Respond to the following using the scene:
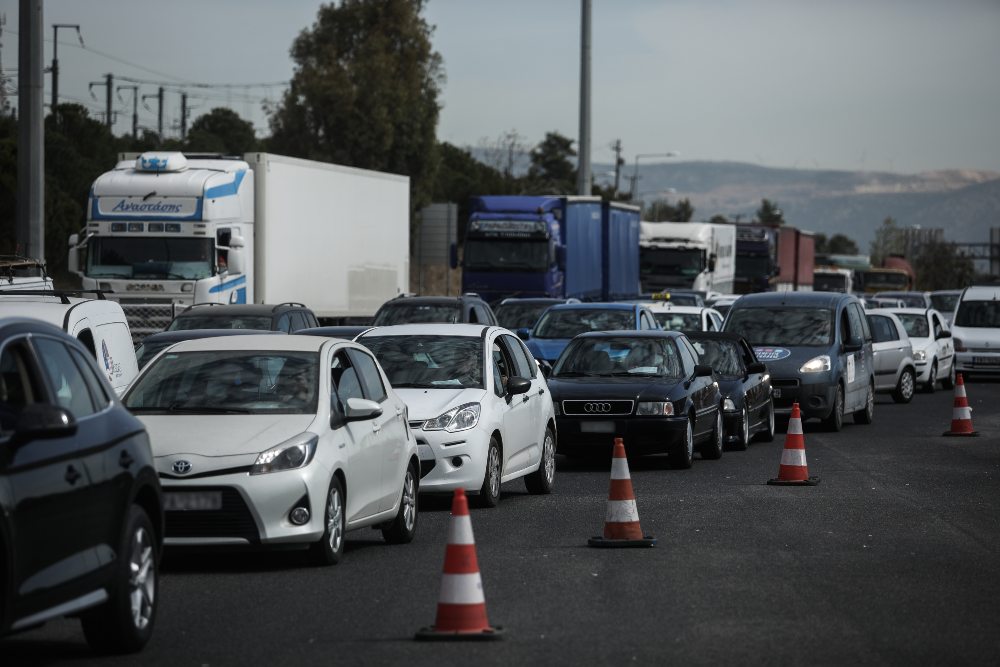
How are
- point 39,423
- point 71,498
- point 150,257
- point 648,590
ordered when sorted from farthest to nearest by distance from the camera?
point 150,257 → point 648,590 → point 71,498 → point 39,423

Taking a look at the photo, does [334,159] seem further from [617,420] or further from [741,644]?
[741,644]

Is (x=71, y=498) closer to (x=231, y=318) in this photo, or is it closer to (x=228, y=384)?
(x=228, y=384)

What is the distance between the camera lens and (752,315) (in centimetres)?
2659

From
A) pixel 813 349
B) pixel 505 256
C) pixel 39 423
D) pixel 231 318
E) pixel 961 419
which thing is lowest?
Result: pixel 961 419

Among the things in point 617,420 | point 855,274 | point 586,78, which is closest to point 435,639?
point 617,420

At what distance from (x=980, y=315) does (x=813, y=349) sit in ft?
54.1

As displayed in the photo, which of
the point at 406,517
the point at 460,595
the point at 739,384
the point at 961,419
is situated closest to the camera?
the point at 460,595

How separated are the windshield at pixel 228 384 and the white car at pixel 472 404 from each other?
9.00ft

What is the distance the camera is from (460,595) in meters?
8.80

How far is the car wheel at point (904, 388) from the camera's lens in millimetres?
33438

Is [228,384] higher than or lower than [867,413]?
higher

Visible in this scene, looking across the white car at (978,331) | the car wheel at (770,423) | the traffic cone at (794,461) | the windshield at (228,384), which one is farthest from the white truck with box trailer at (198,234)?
the windshield at (228,384)

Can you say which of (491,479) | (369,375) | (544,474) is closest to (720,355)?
(544,474)

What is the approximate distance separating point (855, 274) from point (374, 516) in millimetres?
76827
